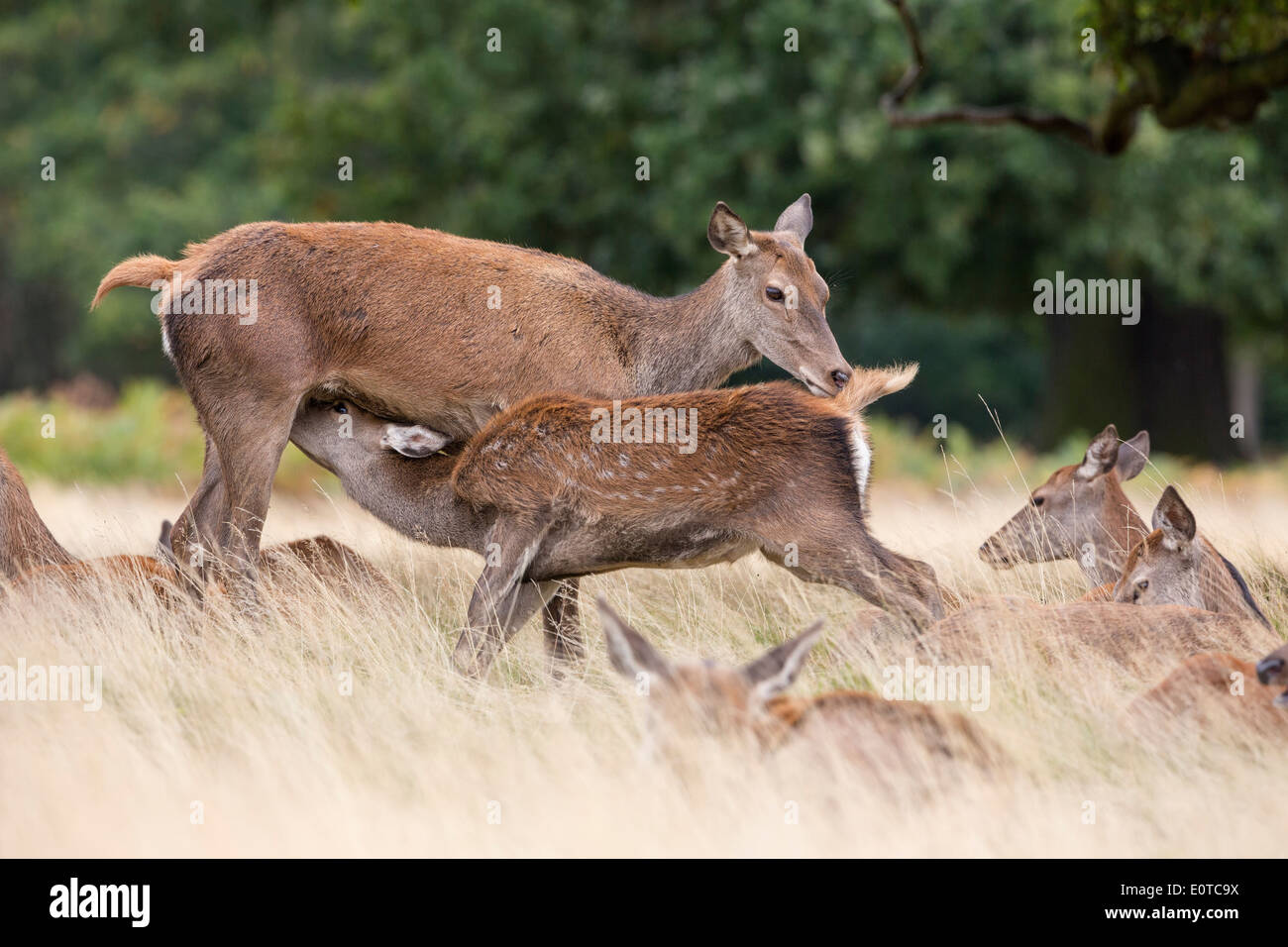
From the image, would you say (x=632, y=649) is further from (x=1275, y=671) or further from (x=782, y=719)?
(x=1275, y=671)

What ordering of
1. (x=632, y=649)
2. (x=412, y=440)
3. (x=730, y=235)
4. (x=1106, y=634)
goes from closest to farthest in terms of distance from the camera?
(x=632, y=649)
(x=1106, y=634)
(x=412, y=440)
(x=730, y=235)

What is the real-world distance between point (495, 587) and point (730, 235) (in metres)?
2.17

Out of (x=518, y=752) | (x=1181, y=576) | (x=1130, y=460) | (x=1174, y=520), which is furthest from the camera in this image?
(x=1130, y=460)

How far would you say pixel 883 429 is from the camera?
19250 mm

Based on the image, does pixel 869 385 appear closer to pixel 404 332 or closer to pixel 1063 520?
pixel 1063 520

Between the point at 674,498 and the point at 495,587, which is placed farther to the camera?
the point at 495,587

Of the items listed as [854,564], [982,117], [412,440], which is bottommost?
[854,564]

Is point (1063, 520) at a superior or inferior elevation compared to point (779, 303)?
inferior

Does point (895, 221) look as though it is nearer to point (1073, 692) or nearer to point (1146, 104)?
point (1146, 104)

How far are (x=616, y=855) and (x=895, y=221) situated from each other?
505 inches

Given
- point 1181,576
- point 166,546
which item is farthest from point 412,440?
point 1181,576

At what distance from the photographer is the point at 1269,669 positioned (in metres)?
4.93

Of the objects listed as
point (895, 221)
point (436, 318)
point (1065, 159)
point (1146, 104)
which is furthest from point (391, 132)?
point (436, 318)

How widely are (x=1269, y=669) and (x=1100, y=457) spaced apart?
2381 millimetres
